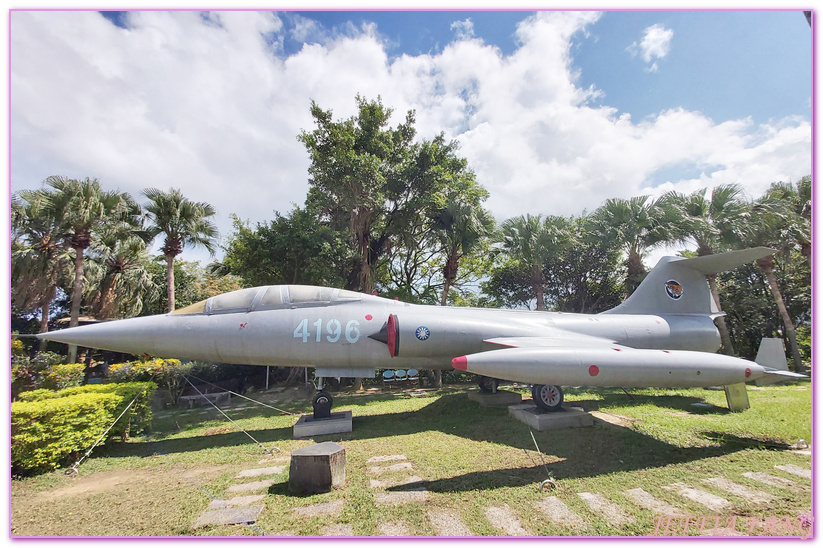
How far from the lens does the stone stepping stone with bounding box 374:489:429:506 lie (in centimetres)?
418

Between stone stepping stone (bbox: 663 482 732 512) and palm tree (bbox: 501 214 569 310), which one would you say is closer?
stone stepping stone (bbox: 663 482 732 512)

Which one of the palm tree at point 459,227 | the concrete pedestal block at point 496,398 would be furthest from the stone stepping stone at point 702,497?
the palm tree at point 459,227

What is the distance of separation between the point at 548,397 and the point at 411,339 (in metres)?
3.29

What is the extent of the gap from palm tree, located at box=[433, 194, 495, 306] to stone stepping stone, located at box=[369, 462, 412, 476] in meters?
10.7

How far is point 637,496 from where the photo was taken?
425 centimetres

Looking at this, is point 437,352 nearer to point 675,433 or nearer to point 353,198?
point 675,433

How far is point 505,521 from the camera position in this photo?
12.2ft

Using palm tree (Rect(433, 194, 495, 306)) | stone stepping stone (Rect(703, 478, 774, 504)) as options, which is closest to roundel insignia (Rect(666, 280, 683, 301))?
stone stepping stone (Rect(703, 478, 774, 504))

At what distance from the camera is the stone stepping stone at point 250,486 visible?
464 centimetres

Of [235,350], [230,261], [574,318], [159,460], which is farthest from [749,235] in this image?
[230,261]

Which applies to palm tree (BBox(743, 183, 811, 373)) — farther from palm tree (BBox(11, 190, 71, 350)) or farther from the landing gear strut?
palm tree (BBox(11, 190, 71, 350))

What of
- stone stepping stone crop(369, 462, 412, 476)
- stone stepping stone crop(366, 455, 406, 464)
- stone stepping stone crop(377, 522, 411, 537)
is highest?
stone stepping stone crop(377, 522, 411, 537)

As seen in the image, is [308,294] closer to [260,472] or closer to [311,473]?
[260,472]

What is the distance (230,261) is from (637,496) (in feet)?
58.1
